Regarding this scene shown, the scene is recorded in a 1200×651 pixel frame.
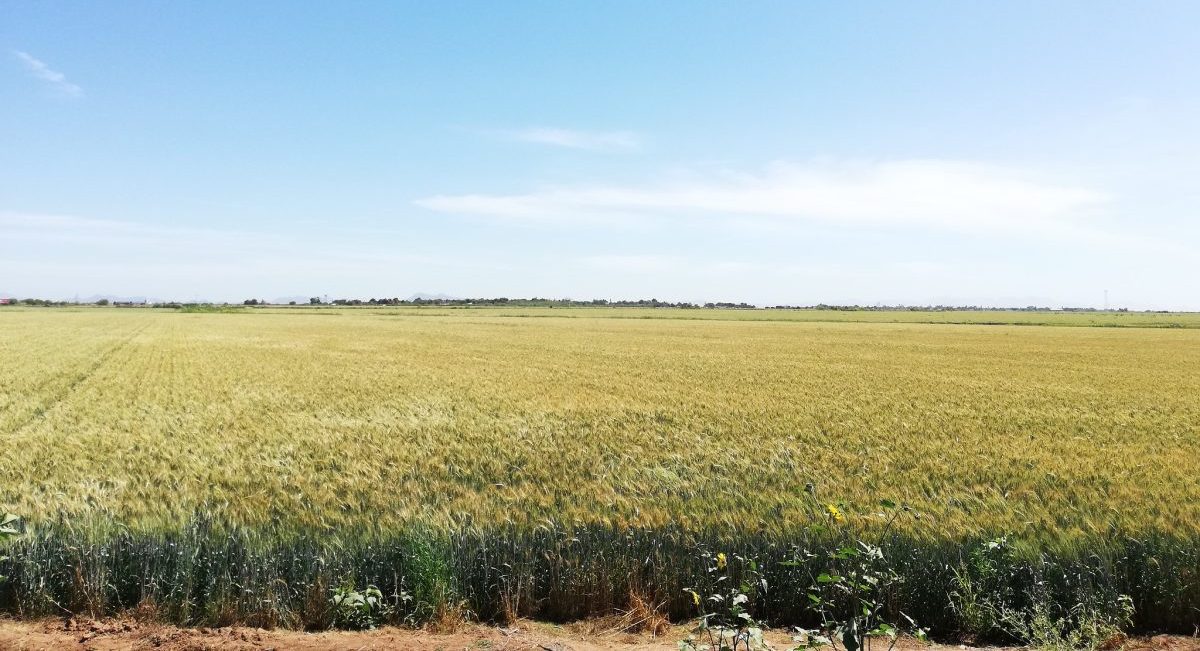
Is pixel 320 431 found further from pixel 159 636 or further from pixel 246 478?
pixel 159 636

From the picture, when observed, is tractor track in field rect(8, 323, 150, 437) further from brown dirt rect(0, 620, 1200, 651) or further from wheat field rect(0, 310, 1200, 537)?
brown dirt rect(0, 620, 1200, 651)

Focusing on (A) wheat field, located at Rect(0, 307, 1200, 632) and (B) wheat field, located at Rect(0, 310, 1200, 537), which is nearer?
(A) wheat field, located at Rect(0, 307, 1200, 632)

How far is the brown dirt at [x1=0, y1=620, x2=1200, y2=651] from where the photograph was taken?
5.41 m

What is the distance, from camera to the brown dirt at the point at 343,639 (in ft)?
17.7

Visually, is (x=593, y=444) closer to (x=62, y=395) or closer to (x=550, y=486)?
(x=550, y=486)

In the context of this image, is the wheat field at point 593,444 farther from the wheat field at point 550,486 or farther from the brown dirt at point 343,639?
the brown dirt at point 343,639

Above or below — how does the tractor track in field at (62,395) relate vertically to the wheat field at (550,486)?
below

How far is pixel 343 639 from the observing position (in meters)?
5.56

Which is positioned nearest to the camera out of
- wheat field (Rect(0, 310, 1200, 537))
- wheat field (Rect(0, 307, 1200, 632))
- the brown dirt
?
the brown dirt

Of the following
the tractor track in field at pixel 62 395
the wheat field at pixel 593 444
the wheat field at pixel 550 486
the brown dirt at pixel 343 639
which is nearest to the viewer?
the brown dirt at pixel 343 639

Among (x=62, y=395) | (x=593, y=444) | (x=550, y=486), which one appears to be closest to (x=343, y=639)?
(x=550, y=486)

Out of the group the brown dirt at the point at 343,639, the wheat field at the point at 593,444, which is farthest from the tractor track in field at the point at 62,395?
the brown dirt at the point at 343,639

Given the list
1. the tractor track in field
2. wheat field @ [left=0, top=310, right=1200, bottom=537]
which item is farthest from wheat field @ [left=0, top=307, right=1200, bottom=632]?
the tractor track in field

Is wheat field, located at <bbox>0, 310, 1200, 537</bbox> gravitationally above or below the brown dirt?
above
